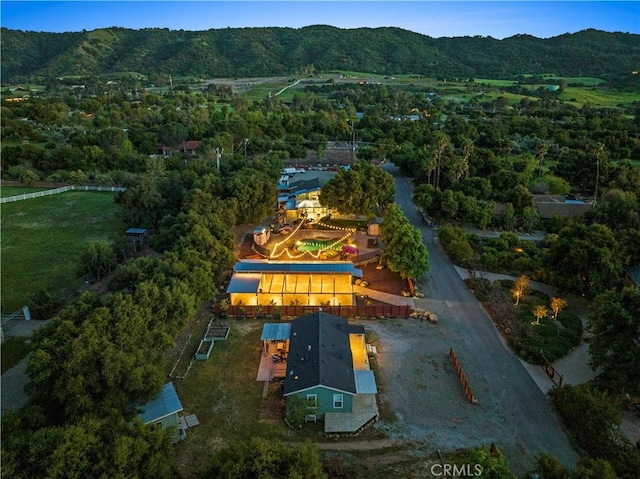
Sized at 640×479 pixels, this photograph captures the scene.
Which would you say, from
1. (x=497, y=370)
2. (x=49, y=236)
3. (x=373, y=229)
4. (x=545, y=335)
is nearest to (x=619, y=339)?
(x=545, y=335)

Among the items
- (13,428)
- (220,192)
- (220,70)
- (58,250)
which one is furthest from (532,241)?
(220,70)

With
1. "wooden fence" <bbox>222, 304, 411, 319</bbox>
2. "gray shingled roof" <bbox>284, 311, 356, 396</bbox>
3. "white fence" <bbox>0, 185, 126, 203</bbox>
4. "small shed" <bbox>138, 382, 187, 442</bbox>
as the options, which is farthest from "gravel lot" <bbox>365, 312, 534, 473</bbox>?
"white fence" <bbox>0, 185, 126, 203</bbox>

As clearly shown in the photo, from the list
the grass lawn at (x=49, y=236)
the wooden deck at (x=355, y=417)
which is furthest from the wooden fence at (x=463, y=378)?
the grass lawn at (x=49, y=236)

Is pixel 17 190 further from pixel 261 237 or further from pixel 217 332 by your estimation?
pixel 217 332

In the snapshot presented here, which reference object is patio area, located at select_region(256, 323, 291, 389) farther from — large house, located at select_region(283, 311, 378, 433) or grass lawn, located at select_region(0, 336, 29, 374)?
grass lawn, located at select_region(0, 336, 29, 374)

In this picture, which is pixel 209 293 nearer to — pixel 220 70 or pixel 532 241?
pixel 532 241
